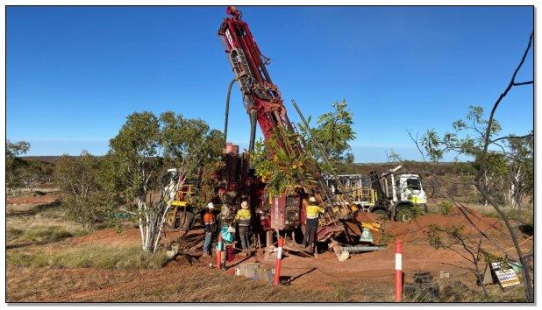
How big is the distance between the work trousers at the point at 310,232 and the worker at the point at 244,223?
1.64m

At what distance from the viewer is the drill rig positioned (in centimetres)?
1158

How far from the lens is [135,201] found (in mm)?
11062

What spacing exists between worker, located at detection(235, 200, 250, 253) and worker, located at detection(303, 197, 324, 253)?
1626 millimetres

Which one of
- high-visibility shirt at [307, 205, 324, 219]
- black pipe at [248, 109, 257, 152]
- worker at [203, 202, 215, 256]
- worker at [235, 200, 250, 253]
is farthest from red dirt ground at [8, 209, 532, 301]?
black pipe at [248, 109, 257, 152]

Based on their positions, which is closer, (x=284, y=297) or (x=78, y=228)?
(x=284, y=297)

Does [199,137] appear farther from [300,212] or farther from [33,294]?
[33,294]

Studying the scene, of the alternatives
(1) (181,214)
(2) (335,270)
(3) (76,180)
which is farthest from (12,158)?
(2) (335,270)

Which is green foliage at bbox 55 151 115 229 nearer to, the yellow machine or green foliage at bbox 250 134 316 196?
the yellow machine

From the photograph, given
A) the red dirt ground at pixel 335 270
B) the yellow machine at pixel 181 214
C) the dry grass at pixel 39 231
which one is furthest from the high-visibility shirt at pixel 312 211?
the dry grass at pixel 39 231

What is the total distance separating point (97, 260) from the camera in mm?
10172

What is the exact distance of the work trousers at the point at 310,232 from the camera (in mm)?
11180

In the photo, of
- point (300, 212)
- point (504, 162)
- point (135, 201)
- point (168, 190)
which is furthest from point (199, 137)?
point (504, 162)

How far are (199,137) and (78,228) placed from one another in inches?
389

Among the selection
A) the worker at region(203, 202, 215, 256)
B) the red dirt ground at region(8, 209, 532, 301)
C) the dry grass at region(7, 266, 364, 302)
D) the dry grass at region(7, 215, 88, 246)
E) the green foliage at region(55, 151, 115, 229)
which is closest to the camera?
the dry grass at region(7, 266, 364, 302)
